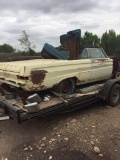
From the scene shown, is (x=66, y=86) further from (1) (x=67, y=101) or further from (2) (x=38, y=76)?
(2) (x=38, y=76)

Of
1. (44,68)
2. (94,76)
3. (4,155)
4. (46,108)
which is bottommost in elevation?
(4,155)

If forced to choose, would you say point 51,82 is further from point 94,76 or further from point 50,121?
point 94,76

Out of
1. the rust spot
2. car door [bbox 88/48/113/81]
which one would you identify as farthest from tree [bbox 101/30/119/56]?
the rust spot

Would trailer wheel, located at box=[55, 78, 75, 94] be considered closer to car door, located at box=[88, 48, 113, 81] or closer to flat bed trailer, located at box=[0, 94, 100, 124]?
flat bed trailer, located at box=[0, 94, 100, 124]

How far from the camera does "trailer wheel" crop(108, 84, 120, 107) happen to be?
6156 millimetres

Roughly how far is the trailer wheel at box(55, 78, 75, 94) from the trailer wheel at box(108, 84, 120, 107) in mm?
1162

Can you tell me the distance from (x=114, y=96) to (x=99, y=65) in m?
1.02

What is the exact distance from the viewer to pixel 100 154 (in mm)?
3924

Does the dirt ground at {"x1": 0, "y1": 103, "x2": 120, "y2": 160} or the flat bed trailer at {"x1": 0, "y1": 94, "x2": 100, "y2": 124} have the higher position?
the flat bed trailer at {"x1": 0, "y1": 94, "x2": 100, "y2": 124}

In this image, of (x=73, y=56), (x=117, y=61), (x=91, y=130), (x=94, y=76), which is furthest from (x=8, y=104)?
(x=117, y=61)

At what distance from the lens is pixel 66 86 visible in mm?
5617

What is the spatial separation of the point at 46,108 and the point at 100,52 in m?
3.20

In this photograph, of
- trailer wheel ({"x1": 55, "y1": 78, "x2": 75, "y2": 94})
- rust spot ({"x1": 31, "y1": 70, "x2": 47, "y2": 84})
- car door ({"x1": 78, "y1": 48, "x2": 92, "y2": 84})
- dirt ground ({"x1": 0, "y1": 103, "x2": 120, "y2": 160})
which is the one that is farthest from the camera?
car door ({"x1": 78, "y1": 48, "x2": 92, "y2": 84})

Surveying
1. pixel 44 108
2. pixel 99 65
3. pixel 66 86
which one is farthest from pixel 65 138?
pixel 99 65
